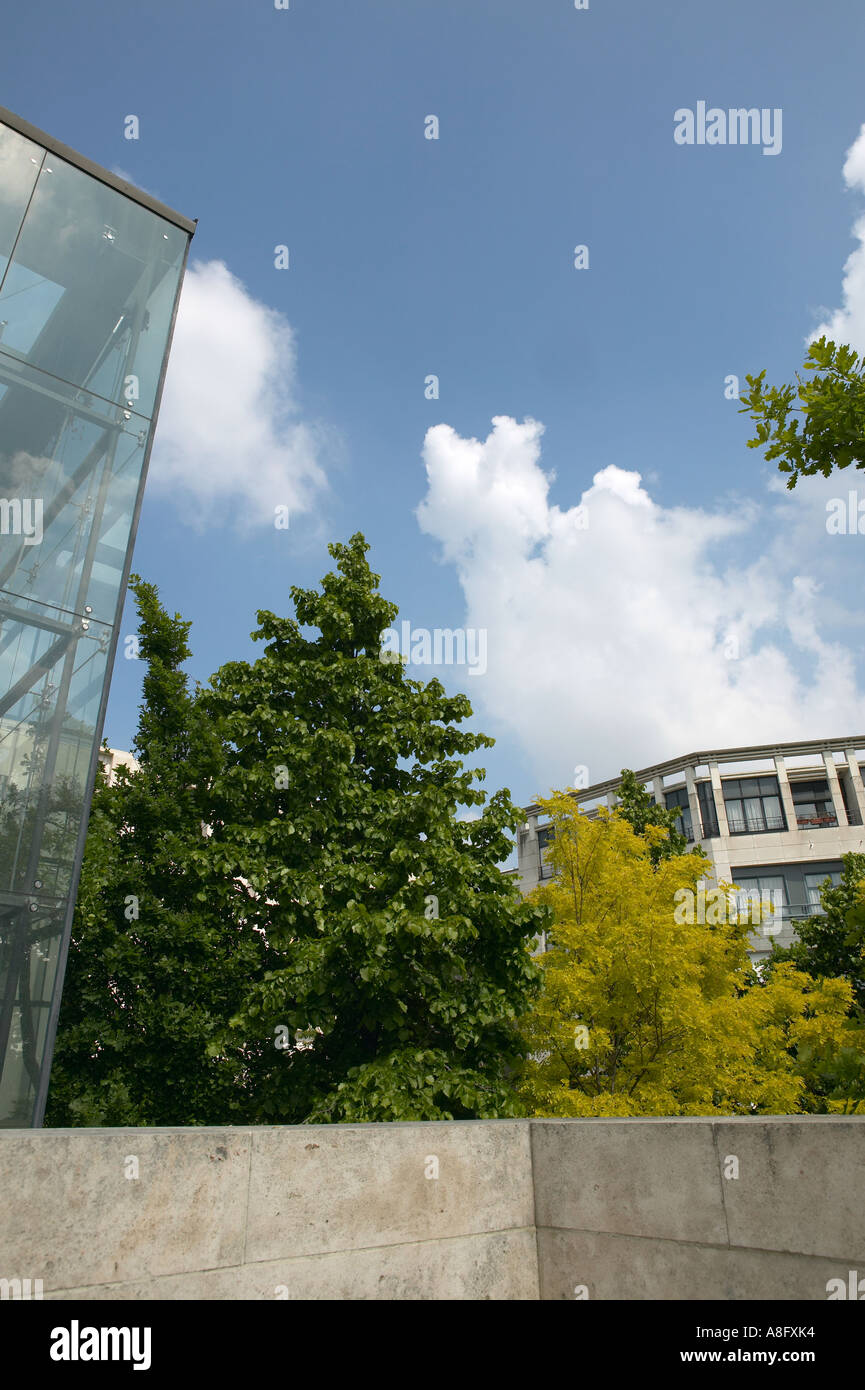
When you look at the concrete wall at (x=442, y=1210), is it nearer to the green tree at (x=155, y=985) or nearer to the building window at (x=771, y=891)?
the green tree at (x=155, y=985)

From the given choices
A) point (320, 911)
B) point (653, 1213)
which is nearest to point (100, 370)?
point (320, 911)

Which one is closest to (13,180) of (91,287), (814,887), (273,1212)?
(91,287)

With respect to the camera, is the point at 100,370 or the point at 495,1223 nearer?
the point at 495,1223

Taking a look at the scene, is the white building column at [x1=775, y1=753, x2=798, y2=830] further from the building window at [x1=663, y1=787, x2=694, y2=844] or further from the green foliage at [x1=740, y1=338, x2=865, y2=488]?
the green foliage at [x1=740, y1=338, x2=865, y2=488]

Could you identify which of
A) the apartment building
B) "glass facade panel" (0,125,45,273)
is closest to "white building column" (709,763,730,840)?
the apartment building

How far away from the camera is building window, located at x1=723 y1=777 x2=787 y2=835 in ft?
154

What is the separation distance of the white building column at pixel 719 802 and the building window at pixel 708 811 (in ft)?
0.50

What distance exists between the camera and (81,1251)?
387 centimetres

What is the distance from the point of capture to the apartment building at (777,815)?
4531cm

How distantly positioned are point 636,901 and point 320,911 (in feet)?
22.7

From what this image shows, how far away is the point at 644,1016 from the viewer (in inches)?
625

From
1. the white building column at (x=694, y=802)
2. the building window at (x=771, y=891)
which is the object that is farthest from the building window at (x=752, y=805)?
the building window at (x=771, y=891)

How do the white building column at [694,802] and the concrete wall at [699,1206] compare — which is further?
the white building column at [694,802]
